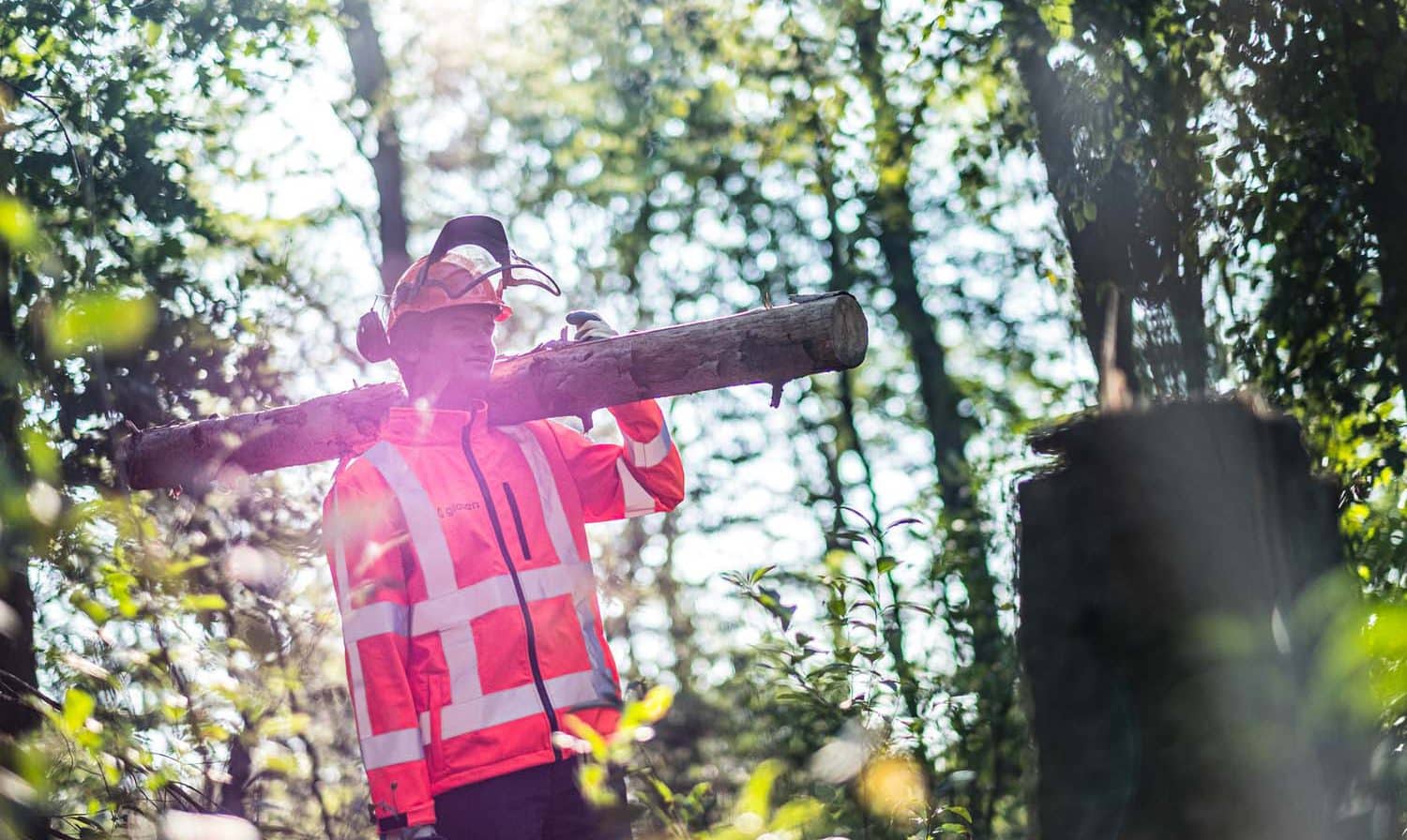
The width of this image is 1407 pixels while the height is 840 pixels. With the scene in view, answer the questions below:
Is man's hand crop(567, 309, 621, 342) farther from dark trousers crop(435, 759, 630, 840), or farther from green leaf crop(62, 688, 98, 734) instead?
green leaf crop(62, 688, 98, 734)

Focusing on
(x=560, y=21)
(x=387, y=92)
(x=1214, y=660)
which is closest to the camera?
(x=1214, y=660)

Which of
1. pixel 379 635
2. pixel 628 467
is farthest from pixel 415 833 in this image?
pixel 628 467

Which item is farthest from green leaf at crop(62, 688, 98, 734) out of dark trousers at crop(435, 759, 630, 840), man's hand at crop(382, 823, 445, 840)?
dark trousers at crop(435, 759, 630, 840)

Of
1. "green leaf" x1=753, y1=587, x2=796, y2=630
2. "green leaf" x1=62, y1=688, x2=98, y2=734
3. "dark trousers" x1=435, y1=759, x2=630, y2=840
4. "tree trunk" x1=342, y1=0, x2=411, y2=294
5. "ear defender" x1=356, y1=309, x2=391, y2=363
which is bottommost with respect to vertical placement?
"dark trousers" x1=435, y1=759, x2=630, y2=840

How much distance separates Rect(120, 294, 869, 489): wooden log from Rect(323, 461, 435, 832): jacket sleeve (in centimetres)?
57

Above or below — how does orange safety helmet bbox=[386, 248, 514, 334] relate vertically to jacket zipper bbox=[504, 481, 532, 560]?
above

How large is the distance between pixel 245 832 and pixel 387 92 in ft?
40.5

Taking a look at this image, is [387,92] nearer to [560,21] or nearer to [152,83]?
[560,21]

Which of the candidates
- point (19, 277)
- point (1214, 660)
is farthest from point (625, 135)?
point (1214, 660)

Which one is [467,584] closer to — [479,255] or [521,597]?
[521,597]

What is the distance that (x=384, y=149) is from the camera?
1362 centimetres

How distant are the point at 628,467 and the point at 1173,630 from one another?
2.66 m

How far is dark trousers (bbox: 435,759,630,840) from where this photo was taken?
11.3ft

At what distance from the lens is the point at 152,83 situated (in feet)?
19.8
